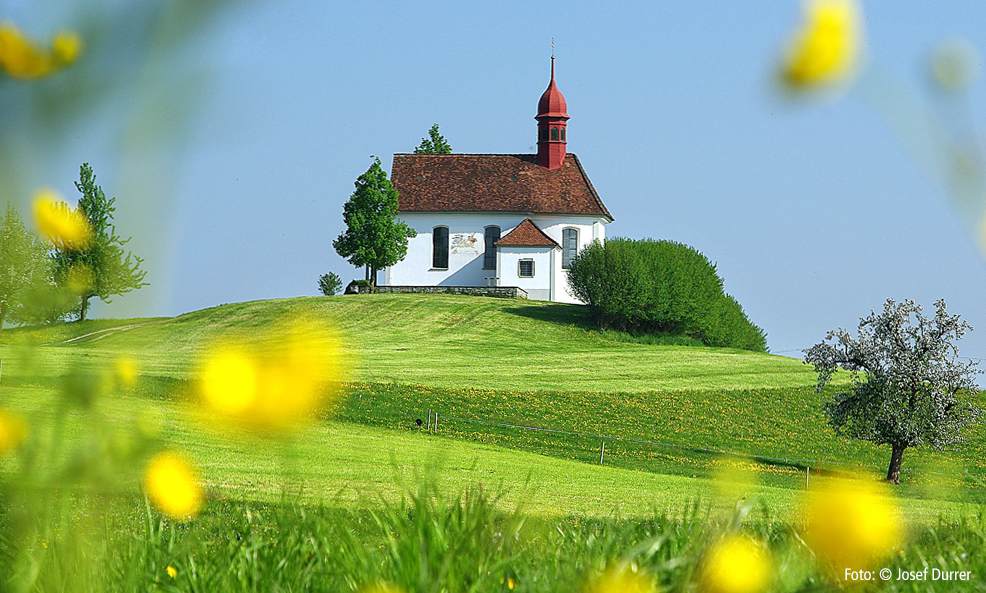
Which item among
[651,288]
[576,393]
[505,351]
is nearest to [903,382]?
[576,393]

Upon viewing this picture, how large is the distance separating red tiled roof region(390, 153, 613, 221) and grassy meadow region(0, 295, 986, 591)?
7.18 metres

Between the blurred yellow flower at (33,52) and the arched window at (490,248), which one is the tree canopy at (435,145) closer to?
the arched window at (490,248)

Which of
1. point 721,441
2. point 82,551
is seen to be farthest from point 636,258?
point 82,551

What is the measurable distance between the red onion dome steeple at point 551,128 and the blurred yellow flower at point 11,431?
48.3m

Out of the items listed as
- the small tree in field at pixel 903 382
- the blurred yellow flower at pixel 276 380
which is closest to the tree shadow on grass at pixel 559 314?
the small tree in field at pixel 903 382

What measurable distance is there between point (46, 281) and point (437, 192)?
47087 mm

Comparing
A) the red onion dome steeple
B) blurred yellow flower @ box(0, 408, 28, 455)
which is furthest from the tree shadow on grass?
blurred yellow flower @ box(0, 408, 28, 455)

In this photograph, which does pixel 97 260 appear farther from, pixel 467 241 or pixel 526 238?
pixel 467 241

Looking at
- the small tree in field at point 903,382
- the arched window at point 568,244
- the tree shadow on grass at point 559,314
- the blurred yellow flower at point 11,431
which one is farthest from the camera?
the arched window at point 568,244

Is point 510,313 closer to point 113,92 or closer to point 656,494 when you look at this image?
point 656,494

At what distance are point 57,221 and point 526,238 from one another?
44.4 m

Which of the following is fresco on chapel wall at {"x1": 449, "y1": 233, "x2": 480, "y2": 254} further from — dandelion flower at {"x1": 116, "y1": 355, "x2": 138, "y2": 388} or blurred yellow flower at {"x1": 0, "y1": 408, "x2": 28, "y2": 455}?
dandelion flower at {"x1": 116, "y1": 355, "x2": 138, "y2": 388}

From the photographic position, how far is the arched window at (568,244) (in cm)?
4619

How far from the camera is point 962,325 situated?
19.3 metres
